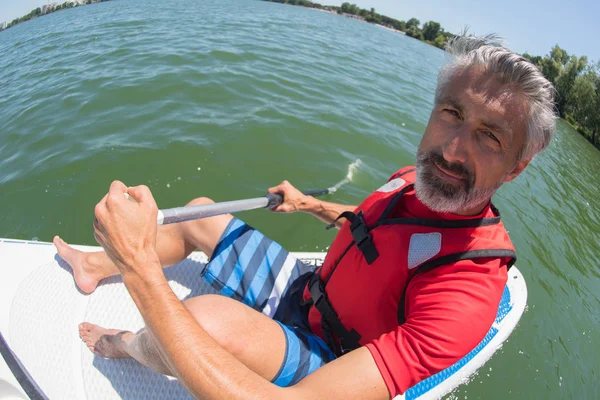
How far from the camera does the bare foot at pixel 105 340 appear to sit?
1.99m

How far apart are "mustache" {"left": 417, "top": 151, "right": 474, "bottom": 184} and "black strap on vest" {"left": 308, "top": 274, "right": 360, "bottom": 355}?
932 mm

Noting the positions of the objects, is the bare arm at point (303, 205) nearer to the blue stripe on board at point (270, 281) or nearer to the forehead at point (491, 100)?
the blue stripe on board at point (270, 281)

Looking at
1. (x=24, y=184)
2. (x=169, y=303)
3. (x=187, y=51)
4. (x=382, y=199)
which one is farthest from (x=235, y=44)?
(x=169, y=303)

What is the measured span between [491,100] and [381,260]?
900 millimetres

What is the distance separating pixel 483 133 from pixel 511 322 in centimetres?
208

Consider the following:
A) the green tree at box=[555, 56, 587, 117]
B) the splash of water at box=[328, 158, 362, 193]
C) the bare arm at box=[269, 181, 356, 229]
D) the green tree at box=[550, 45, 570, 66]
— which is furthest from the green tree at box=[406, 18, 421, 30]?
the bare arm at box=[269, 181, 356, 229]

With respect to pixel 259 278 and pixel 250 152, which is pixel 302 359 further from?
pixel 250 152

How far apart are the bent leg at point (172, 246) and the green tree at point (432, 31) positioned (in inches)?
3462

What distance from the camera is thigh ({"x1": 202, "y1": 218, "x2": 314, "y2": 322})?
7.32ft

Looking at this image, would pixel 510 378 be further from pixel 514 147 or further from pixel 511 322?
pixel 514 147

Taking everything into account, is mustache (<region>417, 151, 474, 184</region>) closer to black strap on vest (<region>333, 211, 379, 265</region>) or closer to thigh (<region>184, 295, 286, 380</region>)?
black strap on vest (<region>333, 211, 379, 265</region>)

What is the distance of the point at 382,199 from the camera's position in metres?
2.16

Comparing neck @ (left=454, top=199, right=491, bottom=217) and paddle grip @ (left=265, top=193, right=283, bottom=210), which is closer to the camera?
neck @ (left=454, top=199, right=491, bottom=217)

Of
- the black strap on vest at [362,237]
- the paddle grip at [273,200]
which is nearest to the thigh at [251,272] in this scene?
the paddle grip at [273,200]
